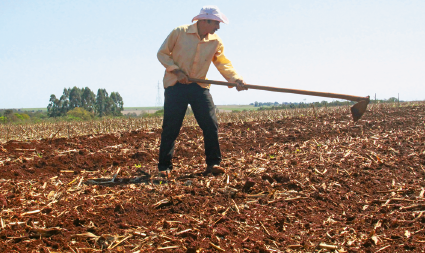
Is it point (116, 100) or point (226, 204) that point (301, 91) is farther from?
point (116, 100)

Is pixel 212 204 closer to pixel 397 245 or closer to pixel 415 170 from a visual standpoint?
pixel 397 245

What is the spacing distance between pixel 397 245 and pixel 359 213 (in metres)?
0.66

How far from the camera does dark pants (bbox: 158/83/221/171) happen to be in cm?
451

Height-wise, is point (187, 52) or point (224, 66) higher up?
point (187, 52)

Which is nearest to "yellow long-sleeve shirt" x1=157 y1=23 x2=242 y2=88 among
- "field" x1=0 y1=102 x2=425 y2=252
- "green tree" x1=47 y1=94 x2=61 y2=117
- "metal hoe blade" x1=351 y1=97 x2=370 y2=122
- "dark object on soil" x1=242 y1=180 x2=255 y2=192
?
"field" x1=0 y1=102 x2=425 y2=252

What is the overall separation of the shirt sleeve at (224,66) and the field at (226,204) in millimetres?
1217

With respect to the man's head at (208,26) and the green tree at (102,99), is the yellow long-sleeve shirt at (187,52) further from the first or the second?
the green tree at (102,99)

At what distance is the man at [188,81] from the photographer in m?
4.45

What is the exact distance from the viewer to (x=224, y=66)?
485 centimetres

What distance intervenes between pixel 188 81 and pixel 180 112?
1.34ft

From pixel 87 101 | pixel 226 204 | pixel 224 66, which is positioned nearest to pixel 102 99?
pixel 87 101

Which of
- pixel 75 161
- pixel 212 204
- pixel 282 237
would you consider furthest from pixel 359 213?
pixel 75 161

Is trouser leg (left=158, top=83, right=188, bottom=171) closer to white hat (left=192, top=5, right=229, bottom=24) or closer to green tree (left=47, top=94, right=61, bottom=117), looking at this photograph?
white hat (left=192, top=5, right=229, bottom=24)

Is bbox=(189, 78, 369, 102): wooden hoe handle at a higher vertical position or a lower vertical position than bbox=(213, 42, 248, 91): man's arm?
lower
